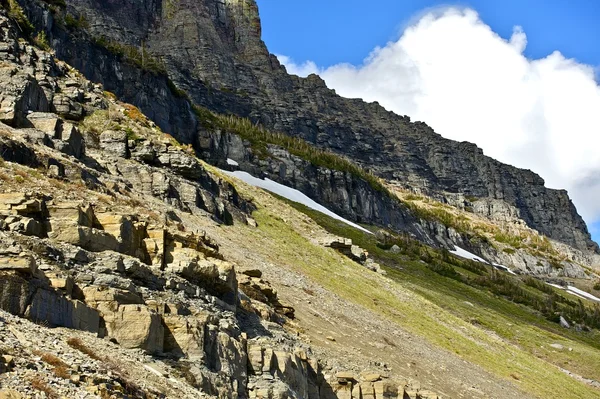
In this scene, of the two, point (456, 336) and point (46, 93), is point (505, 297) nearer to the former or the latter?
point (456, 336)

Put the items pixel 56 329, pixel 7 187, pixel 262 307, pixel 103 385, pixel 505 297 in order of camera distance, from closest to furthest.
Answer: pixel 103 385 → pixel 56 329 → pixel 7 187 → pixel 262 307 → pixel 505 297

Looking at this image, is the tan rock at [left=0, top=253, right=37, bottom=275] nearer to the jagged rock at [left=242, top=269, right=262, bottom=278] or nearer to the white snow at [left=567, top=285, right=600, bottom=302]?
the jagged rock at [left=242, top=269, right=262, bottom=278]

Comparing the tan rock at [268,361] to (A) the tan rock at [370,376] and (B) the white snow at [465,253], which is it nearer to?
(A) the tan rock at [370,376]

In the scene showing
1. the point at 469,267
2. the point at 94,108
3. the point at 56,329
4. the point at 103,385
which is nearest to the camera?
the point at 103,385

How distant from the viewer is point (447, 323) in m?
56.9

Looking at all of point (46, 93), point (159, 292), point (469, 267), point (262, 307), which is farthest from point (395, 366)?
point (469, 267)

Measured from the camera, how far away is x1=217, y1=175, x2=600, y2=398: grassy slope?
48.2 metres

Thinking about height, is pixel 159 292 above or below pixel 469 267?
below

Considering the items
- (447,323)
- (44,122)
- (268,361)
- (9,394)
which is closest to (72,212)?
(268,361)

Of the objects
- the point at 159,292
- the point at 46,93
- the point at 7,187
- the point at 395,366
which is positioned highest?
the point at 46,93

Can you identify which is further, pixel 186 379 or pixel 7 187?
pixel 7 187

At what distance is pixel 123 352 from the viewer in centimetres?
1579

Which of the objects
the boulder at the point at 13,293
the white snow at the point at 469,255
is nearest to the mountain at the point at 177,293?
the boulder at the point at 13,293

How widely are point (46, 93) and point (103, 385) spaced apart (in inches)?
1816
